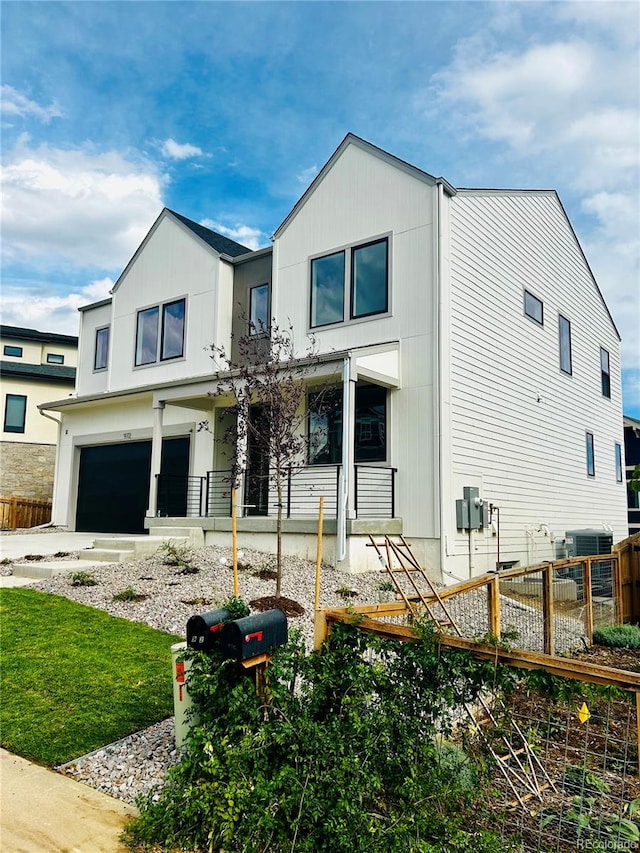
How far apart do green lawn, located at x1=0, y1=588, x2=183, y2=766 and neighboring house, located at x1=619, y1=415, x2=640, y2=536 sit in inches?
784

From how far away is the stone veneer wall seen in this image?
25.0 metres

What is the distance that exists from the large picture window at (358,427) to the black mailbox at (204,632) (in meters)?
8.14

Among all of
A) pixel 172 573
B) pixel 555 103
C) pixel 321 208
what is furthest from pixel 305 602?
pixel 555 103

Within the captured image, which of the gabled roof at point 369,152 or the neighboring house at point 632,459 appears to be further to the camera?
the neighboring house at point 632,459

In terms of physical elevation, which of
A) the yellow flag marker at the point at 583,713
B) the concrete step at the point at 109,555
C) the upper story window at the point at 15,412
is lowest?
the concrete step at the point at 109,555

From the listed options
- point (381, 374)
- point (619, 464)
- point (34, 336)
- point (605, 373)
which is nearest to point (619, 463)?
point (619, 464)

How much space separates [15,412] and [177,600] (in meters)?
21.3

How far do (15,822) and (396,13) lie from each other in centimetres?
1104

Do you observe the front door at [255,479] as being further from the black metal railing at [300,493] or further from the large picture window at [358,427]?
the large picture window at [358,427]

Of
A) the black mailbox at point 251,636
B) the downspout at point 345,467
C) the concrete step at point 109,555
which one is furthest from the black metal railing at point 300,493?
the black mailbox at point 251,636

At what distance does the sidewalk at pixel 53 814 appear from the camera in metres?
3.03

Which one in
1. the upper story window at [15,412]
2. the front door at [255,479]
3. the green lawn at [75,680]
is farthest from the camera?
the upper story window at [15,412]

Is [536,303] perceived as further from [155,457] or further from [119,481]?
[119,481]

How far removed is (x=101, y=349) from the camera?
1858cm
